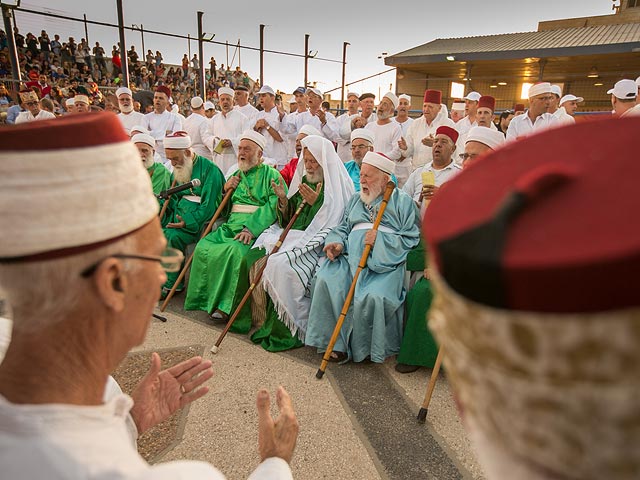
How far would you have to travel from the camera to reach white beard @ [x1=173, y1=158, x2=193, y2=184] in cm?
553

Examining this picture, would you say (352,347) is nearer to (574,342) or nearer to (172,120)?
(574,342)

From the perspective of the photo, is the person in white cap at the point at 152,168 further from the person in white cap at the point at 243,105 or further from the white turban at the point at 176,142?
the person in white cap at the point at 243,105

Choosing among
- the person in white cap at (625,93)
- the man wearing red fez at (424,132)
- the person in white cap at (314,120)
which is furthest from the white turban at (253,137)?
the person in white cap at (625,93)

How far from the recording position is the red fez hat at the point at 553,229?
1.27ft

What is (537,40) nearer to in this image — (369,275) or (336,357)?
(369,275)

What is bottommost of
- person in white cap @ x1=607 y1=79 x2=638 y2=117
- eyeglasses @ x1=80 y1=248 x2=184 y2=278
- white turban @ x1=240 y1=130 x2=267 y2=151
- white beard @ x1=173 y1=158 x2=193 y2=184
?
white beard @ x1=173 y1=158 x2=193 y2=184

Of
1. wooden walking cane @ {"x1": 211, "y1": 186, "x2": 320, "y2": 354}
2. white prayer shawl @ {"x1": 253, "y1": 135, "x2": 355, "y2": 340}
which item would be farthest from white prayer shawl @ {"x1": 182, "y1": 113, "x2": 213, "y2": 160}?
wooden walking cane @ {"x1": 211, "y1": 186, "x2": 320, "y2": 354}

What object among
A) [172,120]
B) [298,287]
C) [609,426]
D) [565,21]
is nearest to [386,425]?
[298,287]

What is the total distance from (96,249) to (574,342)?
922 mm

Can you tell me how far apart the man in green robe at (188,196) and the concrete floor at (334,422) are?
178 cm

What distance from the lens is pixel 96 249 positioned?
95 centimetres

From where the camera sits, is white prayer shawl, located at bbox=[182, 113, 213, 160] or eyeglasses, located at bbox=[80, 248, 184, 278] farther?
white prayer shawl, located at bbox=[182, 113, 213, 160]

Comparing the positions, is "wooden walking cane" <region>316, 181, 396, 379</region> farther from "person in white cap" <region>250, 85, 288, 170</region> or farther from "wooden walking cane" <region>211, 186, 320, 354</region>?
"person in white cap" <region>250, 85, 288, 170</region>

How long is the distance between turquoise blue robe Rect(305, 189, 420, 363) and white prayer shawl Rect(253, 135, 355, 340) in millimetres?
182
